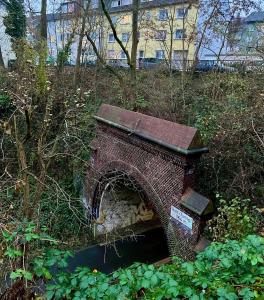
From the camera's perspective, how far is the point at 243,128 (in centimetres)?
830

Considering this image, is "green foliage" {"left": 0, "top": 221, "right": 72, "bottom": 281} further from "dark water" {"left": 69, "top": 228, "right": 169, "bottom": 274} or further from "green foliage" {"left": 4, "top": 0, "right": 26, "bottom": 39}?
"green foliage" {"left": 4, "top": 0, "right": 26, "bottom": 39}

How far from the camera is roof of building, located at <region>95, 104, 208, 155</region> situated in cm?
696

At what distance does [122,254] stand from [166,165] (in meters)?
5.89

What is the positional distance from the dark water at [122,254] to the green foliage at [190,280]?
24.7 ft

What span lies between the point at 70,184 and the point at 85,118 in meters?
2.83

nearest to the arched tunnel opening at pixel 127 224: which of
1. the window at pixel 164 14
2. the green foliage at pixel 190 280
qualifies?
the green foliage at pixel 190 280

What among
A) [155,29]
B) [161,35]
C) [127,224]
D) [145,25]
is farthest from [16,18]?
[127,224]

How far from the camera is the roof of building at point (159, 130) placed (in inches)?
274

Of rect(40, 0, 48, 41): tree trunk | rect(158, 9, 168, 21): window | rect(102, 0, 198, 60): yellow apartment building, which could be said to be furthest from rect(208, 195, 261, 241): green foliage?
rect(40, 0, 48, 41): tree trunk

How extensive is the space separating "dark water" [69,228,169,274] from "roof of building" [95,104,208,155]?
15.2ft

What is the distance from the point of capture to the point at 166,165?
25.3 ft

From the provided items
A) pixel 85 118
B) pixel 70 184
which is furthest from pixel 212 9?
pixel 70 184

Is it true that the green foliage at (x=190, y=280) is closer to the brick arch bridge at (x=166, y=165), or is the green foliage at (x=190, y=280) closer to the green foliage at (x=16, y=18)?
the brick arch bridge at (x=166, y=165)

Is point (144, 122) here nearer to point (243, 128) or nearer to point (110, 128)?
point (110, 128)
